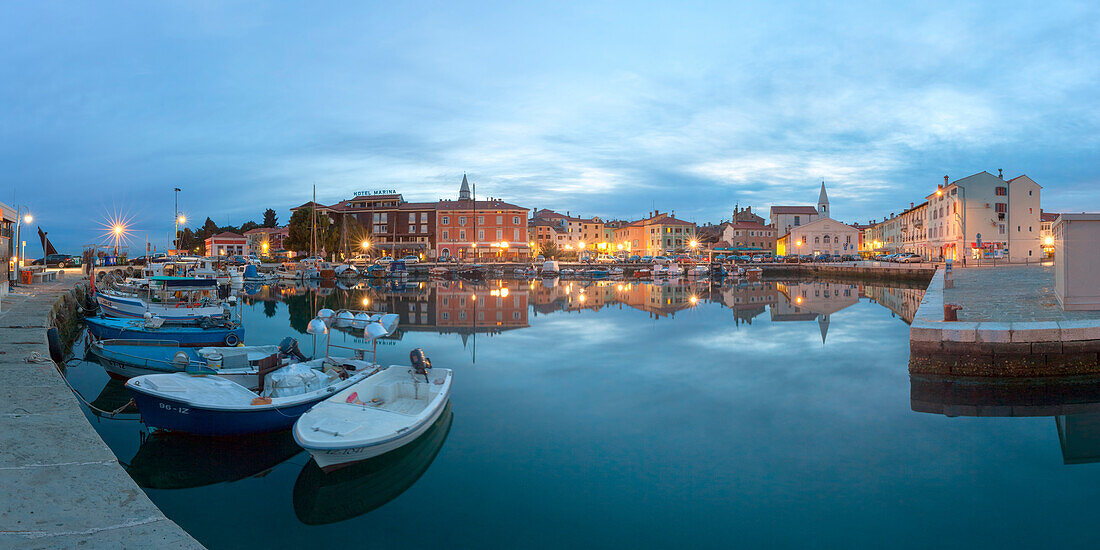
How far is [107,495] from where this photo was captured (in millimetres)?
4824

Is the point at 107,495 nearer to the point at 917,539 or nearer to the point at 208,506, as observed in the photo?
the point at 208,506

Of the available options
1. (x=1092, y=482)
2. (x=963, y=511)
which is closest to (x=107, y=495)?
(x=963, y=511)

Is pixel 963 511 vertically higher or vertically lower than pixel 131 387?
lower

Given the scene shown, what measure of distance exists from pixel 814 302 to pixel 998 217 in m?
36.7

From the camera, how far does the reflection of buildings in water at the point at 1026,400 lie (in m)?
9.25

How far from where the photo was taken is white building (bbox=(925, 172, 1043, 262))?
5475 cm

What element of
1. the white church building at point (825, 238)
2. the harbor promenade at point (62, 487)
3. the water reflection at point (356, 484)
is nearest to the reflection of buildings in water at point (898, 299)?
the water reflection at point (356, 484)

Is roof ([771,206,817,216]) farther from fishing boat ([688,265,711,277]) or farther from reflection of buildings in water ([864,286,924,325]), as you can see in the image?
reflection of buildings in water ([864,286,924,325])

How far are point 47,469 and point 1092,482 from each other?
12.1 metres

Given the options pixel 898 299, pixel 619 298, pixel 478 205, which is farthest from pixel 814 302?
pixel 478 205

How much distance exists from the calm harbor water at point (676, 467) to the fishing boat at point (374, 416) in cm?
51

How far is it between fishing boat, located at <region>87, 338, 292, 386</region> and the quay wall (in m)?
13.9

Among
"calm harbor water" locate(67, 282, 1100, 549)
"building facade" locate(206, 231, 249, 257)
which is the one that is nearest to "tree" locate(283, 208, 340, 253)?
"building facade" locate(206, 231, 249, 257)

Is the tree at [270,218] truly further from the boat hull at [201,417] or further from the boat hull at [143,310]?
the boat hull at [201,417]
